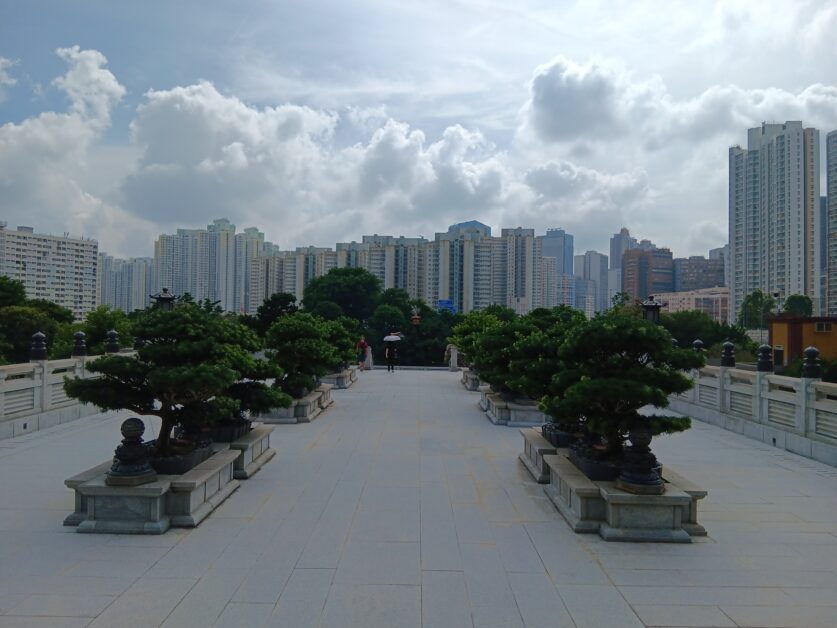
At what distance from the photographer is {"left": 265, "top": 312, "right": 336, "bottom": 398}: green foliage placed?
10266 millimetres

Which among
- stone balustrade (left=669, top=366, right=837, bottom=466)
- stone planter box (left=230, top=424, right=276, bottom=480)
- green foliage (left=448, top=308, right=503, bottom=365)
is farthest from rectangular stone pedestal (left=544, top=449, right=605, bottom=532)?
green foliage (left=448, top=308, right=503, bottom=365)

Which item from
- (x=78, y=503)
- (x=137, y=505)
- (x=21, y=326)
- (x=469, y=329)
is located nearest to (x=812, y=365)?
(x=137, y=505)

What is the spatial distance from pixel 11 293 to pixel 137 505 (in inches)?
1073

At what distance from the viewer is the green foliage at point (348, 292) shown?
36.5 meters

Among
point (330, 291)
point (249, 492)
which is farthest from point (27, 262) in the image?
point (249, 492)

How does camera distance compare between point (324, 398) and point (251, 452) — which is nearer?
point (251, 452)

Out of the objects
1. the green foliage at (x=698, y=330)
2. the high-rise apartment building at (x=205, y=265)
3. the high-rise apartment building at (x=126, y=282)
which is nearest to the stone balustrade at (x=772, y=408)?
the green foliage at (x=698, y=330)

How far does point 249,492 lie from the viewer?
5637 millimetres

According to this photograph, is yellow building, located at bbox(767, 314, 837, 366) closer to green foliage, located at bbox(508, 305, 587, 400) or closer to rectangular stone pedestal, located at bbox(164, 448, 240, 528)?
green foliage, located at bbox(508, 305, 587, 400)

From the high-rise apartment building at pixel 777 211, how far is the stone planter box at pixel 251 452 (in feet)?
135

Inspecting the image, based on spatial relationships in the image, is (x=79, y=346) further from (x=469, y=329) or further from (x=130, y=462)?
(x=469, y=329)

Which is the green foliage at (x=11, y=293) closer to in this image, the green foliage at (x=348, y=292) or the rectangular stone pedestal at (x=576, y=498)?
the green foliage at (x=348, y=292)

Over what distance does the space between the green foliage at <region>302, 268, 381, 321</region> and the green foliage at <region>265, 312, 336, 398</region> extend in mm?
25447

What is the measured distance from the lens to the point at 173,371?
4.83 meters
